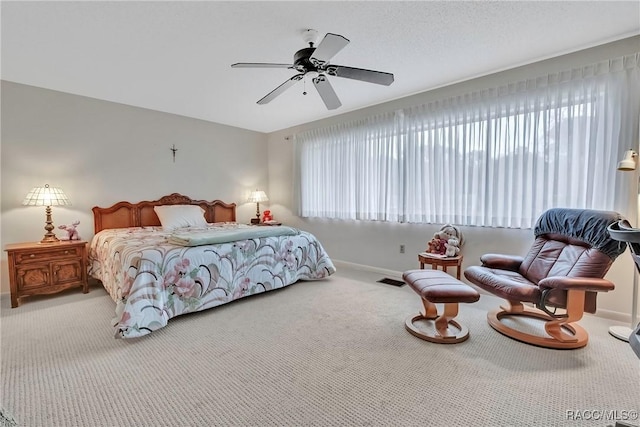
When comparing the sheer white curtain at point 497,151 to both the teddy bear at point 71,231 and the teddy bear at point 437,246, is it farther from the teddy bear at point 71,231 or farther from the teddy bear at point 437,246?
the teddy bear at point 71,231

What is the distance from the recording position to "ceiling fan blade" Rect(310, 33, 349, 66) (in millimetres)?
1871

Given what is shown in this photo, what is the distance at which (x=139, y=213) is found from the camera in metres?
4.25

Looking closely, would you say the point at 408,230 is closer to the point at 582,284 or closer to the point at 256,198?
the point at 582,284

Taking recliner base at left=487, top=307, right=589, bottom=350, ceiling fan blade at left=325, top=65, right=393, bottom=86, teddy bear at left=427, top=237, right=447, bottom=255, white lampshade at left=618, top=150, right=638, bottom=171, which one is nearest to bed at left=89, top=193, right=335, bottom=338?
teddy bear at left=427, top=237, right=447, bottom=255

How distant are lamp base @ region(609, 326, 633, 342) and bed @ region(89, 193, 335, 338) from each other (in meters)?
2.68

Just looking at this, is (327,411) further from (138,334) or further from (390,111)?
(390,111)

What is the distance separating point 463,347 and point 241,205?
4330 mm

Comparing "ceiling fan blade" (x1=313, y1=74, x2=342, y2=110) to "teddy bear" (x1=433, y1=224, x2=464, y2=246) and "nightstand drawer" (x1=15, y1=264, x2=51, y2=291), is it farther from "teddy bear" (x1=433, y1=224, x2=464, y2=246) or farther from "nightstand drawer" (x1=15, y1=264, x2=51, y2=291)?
"nightstand drawer" (x1=15, y1=264, x2=51, y2=291)

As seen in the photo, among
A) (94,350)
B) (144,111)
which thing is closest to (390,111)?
(144,111)

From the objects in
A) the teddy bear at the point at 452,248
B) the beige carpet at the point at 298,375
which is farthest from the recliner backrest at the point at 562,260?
the teddy bear at the point at 452,248

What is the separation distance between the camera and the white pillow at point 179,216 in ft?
13.8

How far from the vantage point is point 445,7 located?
2078mm

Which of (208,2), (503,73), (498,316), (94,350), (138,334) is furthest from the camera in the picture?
(503,73)

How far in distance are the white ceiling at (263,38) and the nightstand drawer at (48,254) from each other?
1849 mm
